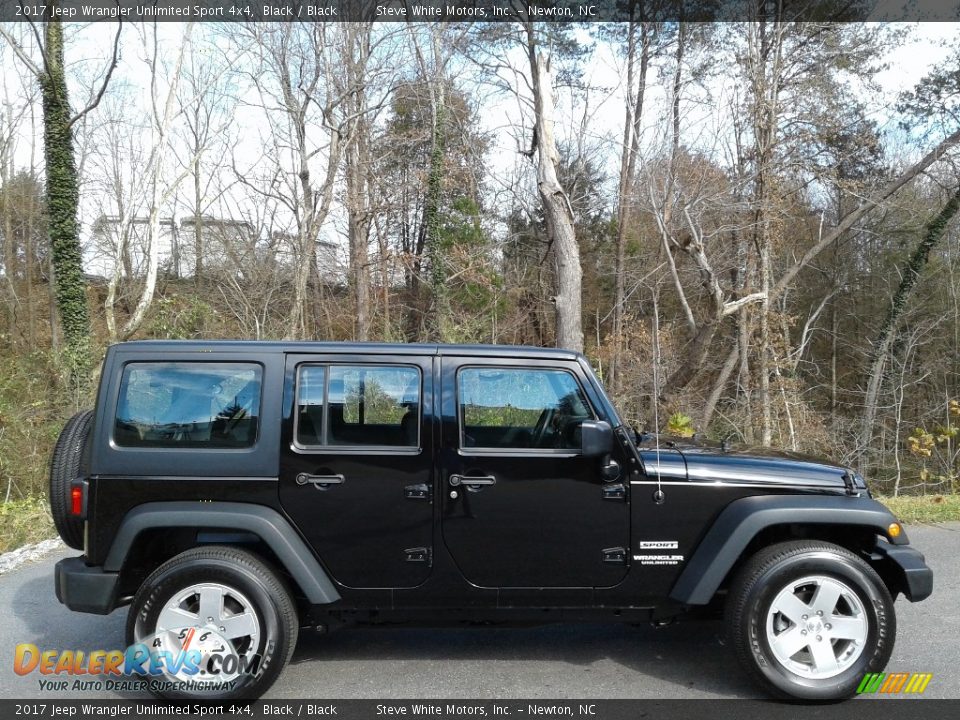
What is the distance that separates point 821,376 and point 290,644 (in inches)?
1012

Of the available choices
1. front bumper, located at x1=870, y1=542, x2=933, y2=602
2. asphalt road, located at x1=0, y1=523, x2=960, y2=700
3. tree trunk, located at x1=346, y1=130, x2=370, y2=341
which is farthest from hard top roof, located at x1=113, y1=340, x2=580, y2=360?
tree trunk, located at x1=346, y1=130, x2=370, y2=341

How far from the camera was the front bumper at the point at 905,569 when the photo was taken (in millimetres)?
4062

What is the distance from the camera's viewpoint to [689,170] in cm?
1784

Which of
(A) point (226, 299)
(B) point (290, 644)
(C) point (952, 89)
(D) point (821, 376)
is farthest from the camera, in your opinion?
(D) point (821, 376)

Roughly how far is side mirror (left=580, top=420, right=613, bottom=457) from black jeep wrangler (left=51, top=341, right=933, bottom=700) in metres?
0.01

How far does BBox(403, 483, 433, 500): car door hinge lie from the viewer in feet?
13.5

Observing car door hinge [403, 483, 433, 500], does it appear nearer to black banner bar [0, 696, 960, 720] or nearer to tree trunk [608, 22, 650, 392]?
black banner bar [0, 696, 960, 720]

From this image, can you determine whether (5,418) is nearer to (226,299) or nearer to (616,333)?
(226,299)

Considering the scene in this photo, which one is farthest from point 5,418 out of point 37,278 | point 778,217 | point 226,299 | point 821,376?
point 821,376

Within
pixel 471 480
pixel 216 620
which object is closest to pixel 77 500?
pixel 216 620

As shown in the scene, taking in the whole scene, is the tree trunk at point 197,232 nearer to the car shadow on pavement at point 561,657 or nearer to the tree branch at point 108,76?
the tree branch at point 108,76

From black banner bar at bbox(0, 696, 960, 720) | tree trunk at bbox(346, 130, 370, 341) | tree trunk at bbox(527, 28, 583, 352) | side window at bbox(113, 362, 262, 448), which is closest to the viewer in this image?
black banner bar at bbox(0, 696, 960, 720)

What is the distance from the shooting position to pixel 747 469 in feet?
14.0

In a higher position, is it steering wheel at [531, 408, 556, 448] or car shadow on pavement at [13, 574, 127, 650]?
steering wheel at [531, 408, 556, 448]
